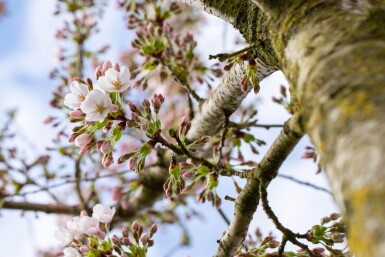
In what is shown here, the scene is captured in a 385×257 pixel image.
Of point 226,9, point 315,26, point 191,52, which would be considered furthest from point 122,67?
point 191,52

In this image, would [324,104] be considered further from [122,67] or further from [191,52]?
[191,52]

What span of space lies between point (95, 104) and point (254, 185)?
2.11 ft

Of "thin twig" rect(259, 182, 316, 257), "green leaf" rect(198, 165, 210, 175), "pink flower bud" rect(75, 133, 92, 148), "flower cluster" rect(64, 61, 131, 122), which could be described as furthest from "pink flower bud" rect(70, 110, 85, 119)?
"thin twig" rect(259, 182, 316, 257)

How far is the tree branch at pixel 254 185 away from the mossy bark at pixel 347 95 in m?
0.33

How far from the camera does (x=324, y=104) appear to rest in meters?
0.81

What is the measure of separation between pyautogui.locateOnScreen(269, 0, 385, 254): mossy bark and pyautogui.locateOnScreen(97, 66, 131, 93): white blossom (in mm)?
738

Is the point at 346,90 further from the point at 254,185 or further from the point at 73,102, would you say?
the point at 73,102

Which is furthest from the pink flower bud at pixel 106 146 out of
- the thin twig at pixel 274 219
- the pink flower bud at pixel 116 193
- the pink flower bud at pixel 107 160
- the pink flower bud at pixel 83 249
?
the pink flower bud at pixel 116 193

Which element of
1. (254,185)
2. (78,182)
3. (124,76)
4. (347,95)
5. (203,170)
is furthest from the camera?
(78,182)

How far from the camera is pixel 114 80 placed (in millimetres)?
1655

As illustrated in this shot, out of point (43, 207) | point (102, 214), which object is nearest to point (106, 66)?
point (102, 214)

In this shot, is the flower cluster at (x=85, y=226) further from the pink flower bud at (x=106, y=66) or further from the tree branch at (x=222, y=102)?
the tree branch at (x=222, y=102)

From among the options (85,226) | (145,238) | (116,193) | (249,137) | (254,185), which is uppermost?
(249,137)

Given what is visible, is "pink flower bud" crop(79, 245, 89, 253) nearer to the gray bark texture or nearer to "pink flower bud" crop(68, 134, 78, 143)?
"pink flower bud" crop(68, 134, 78, 143)
